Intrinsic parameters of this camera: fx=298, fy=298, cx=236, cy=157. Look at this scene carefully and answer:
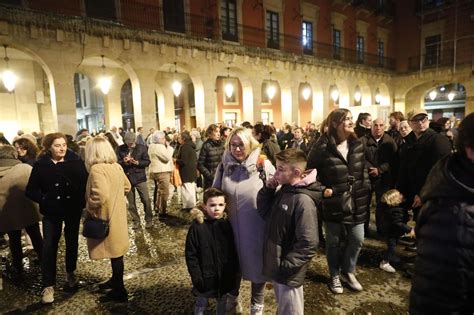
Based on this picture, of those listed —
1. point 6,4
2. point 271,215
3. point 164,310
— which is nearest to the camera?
point 271,215

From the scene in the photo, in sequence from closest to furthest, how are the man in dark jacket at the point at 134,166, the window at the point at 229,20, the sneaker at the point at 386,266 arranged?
the sneaker at the point at 386,266 → the man in dark jacket at the point at 134,166 → the window at the point at 229,20

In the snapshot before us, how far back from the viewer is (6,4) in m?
9.26

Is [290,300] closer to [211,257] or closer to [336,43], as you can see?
[211,257]

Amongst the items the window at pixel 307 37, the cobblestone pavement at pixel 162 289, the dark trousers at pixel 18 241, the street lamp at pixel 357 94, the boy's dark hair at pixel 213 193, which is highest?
the window at pixel 307 37

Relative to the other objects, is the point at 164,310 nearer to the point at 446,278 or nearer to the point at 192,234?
the point at 192,234

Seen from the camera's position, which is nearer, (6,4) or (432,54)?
(6,4)

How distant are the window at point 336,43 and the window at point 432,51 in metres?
7.50

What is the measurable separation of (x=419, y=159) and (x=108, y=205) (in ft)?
11.9

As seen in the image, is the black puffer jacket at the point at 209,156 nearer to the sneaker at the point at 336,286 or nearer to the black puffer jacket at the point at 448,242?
the sneaker at the point at 336,286

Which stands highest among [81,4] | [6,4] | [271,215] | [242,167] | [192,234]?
[81,4]

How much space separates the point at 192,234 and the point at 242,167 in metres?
0.71

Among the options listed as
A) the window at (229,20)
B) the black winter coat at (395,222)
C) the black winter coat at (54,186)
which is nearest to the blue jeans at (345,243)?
the black winter coat at (395,222)

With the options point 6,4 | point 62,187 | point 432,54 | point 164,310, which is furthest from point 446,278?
point 432,54

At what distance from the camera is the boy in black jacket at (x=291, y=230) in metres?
2.20
